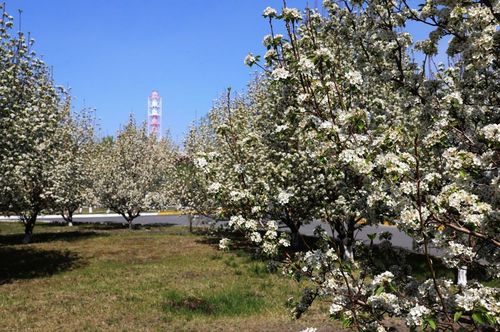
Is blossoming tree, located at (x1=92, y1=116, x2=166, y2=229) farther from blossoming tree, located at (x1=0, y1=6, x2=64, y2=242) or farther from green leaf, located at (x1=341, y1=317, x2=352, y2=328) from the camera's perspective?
green leaf, located at (x1=341, y1=317, x2=352, y2=328)

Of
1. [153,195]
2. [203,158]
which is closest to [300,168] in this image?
[203,158]

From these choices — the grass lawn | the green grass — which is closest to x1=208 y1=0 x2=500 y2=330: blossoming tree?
the grass lawn

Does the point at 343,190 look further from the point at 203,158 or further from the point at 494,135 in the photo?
the point at 494,135

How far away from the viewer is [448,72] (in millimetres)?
6051

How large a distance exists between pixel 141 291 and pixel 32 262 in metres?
8.73

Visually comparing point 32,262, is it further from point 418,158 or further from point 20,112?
point 418,158

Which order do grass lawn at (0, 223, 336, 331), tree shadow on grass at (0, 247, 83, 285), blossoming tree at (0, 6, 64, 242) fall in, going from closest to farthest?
grass lawn at (0, 223, 336, 331), blossoming tree at (0, 6, 64, 242), tree shadow on grass at (0, 247, 83, 285)

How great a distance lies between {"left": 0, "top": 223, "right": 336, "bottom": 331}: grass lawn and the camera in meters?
12.0

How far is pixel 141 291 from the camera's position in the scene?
15492 millimetres

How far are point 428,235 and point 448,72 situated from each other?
2413 mm

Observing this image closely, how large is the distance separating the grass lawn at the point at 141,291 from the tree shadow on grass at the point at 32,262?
4 cm

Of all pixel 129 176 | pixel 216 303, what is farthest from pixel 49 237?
pixel 216 303

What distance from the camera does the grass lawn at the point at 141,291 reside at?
1202cm

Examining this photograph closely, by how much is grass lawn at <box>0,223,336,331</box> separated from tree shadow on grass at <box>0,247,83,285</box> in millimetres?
38
